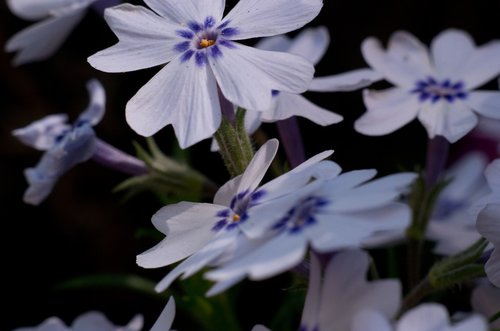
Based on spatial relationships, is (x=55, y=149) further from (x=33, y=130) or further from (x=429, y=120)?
(x=429, y=120)

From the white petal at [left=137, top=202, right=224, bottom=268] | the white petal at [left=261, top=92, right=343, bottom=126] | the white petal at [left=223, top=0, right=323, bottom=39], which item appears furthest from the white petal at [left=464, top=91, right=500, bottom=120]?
the white petal at [left=137, top=202, right=224, bottom=268]

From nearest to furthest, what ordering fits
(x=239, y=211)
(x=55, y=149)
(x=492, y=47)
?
(x=239, y=211), (x=55, y=149), (x=492, y=47)

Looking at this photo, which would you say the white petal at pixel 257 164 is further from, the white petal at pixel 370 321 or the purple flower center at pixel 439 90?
the purple flower center at pixel 439 90

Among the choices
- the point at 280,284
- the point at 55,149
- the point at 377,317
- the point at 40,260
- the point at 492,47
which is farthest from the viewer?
the point at 40,260

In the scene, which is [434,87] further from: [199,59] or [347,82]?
[199,59]

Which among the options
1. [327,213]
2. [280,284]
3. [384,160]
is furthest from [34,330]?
[384,160]

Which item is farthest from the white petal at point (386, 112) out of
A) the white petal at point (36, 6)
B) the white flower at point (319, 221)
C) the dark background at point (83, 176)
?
the dark background at point (83, 176)

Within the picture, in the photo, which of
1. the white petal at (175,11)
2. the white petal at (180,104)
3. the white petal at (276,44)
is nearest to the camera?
the white petal at (180,104)

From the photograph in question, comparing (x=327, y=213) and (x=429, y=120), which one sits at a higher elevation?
(x=327, y=213)
